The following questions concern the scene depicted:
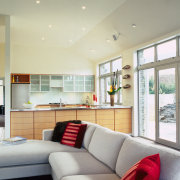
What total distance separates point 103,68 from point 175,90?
469 cm

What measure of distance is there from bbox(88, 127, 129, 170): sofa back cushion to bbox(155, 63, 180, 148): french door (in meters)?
2.72

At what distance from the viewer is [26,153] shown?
3338mm

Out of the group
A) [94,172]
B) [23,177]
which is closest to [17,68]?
[23,177]

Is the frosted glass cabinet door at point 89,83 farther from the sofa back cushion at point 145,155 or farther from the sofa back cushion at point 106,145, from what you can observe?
the sofa back cushion at point 145,155

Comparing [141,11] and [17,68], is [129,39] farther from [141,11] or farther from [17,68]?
[17,68]

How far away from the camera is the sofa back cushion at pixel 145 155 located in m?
1.72

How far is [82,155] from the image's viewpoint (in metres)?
3.18

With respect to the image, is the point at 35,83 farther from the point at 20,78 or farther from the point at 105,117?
the point at 105,117

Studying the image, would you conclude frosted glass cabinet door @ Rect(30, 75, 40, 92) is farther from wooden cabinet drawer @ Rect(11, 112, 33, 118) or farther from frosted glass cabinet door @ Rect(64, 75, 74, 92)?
wooden cabinet drawer @ Rect(11, 112, 33, 118)

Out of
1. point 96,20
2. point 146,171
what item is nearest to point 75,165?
point 146,171

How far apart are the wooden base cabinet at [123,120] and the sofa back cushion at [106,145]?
10.9ft

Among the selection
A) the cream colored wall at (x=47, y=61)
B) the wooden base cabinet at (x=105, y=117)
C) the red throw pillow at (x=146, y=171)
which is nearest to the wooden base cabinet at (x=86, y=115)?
the wooden base cabinet at (x=105, y=117)

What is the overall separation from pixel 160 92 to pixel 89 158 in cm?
343

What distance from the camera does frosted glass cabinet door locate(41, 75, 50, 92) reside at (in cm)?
948
